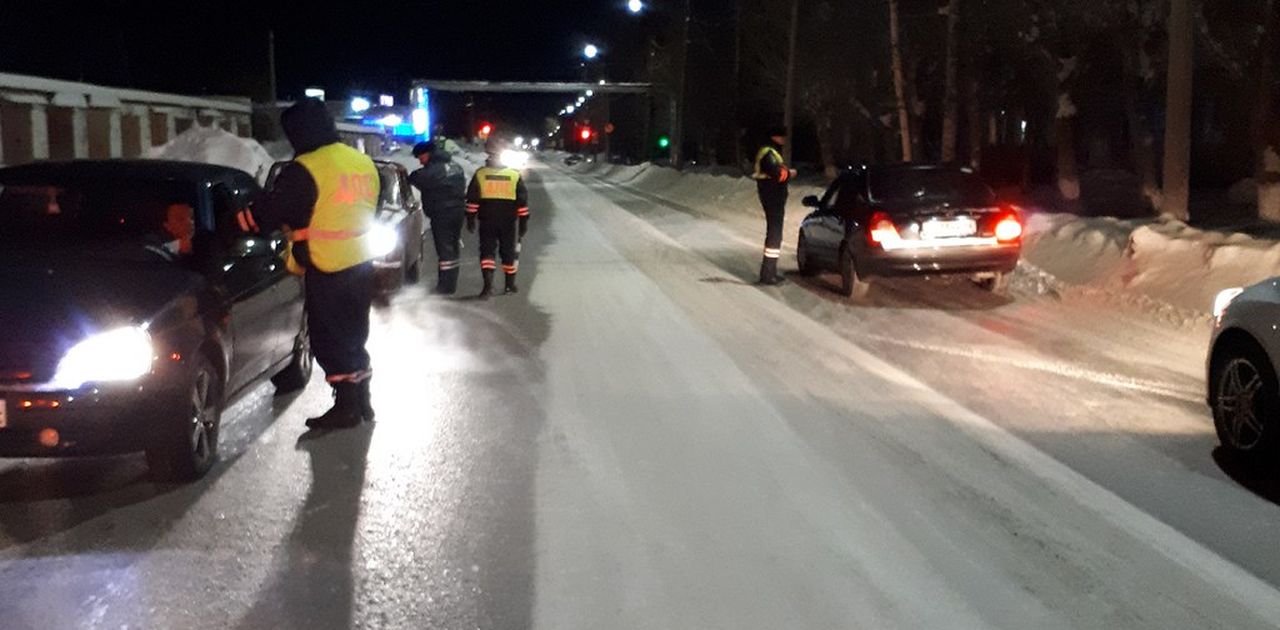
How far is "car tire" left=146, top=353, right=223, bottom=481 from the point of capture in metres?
6.50

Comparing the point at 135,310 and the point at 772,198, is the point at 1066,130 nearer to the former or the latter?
the point at 772,198

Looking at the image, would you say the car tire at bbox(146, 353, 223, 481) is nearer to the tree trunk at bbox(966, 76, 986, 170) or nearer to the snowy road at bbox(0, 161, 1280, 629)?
the snowy road at bbox(0, 161, 1280, 629)

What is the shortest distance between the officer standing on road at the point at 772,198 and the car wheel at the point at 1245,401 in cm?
851

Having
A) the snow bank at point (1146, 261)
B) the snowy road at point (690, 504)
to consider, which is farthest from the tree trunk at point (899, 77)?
the snowy road at point (690, 504)

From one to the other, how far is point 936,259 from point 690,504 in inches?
307

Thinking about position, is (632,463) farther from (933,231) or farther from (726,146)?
(726,146)

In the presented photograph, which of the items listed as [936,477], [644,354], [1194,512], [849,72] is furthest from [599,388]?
[849,72]

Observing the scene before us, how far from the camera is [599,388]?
9219 millimetres

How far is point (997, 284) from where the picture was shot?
47.0 ft

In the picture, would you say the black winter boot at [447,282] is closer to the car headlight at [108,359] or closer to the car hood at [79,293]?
the car hood at [79,293]

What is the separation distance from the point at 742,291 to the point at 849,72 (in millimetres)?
28535

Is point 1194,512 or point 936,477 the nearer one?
point 1194,512

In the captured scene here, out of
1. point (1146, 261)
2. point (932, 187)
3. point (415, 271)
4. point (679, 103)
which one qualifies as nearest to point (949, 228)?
point (932, 187)

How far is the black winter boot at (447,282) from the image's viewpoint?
1489 cm
